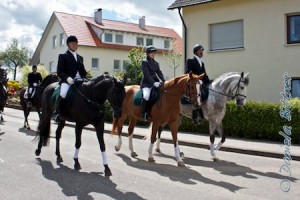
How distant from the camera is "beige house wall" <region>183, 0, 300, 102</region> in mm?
17953

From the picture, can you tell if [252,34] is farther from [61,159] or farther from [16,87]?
[16,87]

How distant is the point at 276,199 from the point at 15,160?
Result: 612 centimetres

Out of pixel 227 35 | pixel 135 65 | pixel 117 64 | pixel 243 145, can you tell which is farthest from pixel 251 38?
pixel 117 64

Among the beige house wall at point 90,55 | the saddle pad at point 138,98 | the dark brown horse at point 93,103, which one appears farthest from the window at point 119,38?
the dark brown horse at point 93,103

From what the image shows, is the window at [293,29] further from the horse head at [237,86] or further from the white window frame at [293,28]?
the horse head at [237,86]

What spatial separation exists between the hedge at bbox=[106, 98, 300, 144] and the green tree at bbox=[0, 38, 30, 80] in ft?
245

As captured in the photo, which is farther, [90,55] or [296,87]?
[90,55]

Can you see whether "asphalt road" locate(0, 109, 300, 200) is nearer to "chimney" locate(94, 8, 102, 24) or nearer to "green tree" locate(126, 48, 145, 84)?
"green tree" locate(126, 48, 145, 84)

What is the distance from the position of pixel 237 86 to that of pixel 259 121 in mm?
4121

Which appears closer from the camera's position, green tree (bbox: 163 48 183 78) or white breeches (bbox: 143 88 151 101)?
white breeches (bbox: 143 88 151 101)

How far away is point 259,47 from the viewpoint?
61.7 feet

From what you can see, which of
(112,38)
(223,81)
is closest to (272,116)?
(223,81)

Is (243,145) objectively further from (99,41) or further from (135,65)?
(99,41)

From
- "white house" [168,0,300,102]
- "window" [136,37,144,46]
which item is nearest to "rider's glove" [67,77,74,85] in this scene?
"white house" [168,0,300,102]
